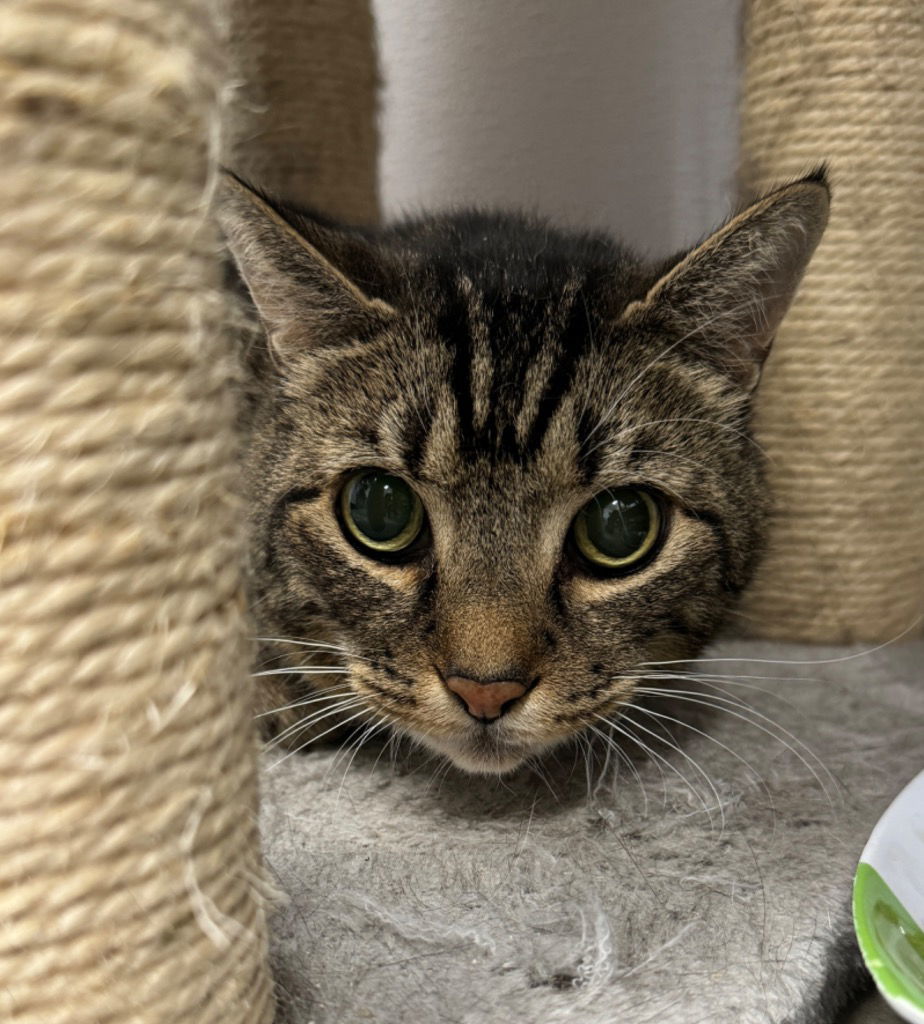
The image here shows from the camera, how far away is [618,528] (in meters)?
0.97

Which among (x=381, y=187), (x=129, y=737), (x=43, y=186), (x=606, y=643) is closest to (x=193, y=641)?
(x=129, y=737)

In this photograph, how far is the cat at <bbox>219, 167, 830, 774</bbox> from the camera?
90 cm

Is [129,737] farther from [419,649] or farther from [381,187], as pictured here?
[381,187]

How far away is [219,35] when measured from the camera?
54 centimetres

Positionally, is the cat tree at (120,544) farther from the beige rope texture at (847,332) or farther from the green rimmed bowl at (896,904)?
the beige rope texture at (847,332)

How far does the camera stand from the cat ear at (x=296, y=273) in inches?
36.6

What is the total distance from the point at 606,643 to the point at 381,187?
1545mm

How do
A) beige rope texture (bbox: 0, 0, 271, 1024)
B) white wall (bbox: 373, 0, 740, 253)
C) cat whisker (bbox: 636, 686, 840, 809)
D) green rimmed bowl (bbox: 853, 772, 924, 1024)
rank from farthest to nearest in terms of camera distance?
white wall (bbox: 373, 0, 740, 253)
cat whisker (bbox: 636, 686, 840, 809)
green rimmed bowl (bbox: 853, 772, 924, 1024)
beige rope texture (bbox: 0, 0, 271, 1024)

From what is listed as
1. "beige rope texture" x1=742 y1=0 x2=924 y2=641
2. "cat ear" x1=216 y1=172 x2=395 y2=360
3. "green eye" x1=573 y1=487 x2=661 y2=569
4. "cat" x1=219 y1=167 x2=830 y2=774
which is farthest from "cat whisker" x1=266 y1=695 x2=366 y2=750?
"beige rope texture" x1=742 y1=0 x2=924 y2=641

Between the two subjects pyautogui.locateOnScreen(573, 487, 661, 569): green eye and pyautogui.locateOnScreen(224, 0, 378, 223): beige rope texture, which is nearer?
pyautogui.locateOnScreen(573, 487, 661, 569): green eye

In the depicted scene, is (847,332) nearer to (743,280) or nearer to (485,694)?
(743,280)

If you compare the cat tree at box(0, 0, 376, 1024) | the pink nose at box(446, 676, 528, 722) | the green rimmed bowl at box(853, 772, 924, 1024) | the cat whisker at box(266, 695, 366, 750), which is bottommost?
the green rimmed bowl at box(853, 772, 924, 1024)

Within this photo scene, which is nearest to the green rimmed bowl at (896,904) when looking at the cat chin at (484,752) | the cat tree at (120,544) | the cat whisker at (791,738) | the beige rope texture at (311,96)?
the cat whisker at (791,738)

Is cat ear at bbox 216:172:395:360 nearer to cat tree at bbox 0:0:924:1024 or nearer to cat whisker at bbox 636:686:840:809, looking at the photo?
cat tree at bbox 0:0:924:1024
